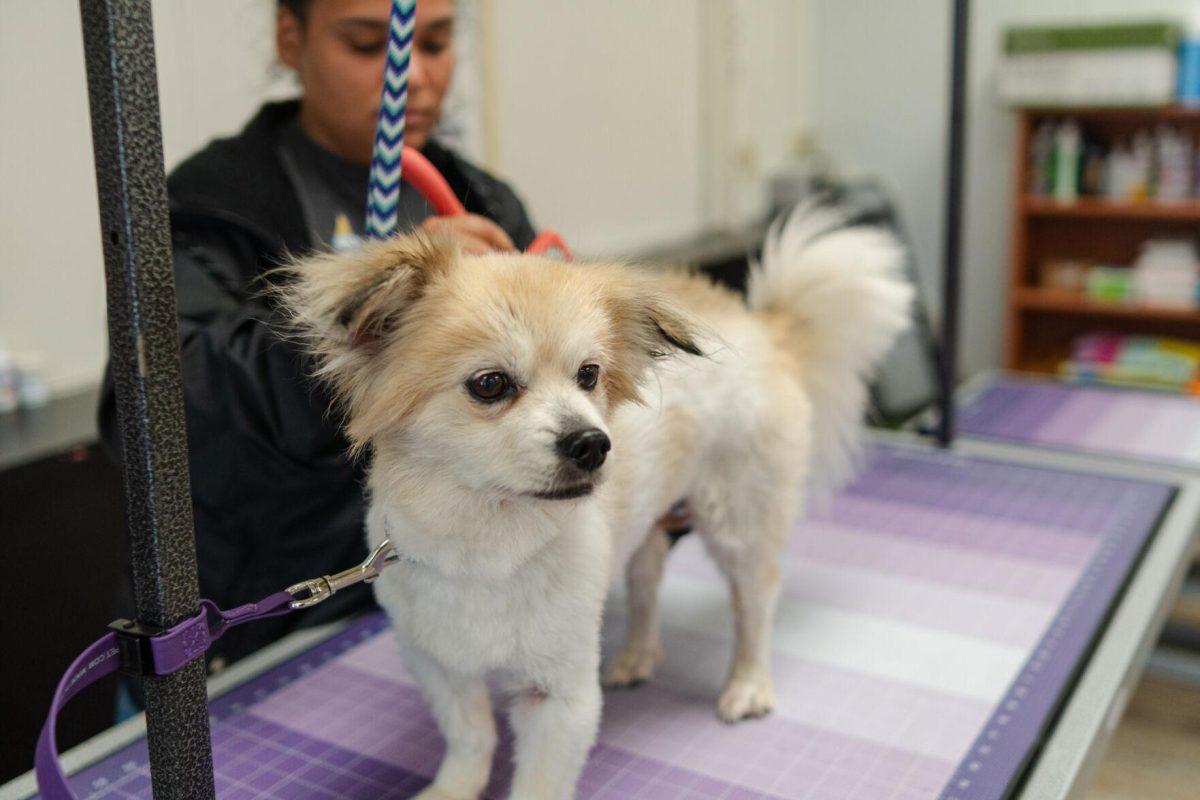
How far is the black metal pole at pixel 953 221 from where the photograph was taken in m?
2.14

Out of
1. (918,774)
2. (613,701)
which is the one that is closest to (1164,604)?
(918,774)

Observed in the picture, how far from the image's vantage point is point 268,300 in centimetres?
151

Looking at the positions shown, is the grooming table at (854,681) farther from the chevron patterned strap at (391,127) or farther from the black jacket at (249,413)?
the chevron patterned strap at (391,127)

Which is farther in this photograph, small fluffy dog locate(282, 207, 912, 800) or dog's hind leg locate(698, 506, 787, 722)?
dog's hind leg locate(698, 506, 787, 722)

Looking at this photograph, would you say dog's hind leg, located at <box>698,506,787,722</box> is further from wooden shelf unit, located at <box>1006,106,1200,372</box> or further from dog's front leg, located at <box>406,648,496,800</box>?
wooden shelf unit, located at <box>1006,106,1200,372</box>

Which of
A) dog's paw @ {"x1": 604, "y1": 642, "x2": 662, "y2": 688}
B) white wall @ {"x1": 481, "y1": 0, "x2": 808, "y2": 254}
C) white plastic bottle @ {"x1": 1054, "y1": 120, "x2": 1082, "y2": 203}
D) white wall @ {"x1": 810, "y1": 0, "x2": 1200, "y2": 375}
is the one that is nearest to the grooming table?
dog's paw @ {"x1": 604, "y1": 642, "x2": 662, "y2": 688}

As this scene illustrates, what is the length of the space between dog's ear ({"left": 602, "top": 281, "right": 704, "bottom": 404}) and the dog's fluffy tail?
48cm

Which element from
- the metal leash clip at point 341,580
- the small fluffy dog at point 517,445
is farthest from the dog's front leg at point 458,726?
the metal leash clip at point 341,580

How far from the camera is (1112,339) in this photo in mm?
4711

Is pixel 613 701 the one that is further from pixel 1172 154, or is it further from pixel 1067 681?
pixel 1172 154

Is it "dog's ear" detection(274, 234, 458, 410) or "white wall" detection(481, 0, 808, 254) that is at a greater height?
"white wall" detection(481, 0, 808, 254)

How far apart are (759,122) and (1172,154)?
1639 mm

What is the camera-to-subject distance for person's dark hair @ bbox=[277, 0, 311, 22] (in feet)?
5.08

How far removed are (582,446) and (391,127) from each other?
0.40 m
